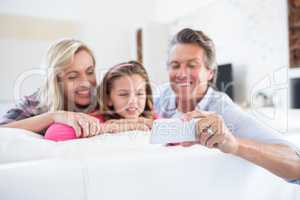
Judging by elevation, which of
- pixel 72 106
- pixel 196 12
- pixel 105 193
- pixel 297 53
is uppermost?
pixel 196 12

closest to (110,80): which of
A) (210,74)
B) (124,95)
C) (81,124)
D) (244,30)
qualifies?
(124,95)

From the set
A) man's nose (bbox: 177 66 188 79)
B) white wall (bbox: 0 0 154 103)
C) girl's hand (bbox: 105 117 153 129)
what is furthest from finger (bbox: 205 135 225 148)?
white wall (bbox: 0 0 154 103)

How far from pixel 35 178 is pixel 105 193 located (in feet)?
0.33

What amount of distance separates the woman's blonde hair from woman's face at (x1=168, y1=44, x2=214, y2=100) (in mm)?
208

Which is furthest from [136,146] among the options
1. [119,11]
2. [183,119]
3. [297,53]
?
[297,53]

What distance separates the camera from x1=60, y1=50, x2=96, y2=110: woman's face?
2.17 feet

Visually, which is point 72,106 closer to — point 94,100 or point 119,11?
point 94,100

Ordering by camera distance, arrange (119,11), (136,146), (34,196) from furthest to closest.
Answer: (119,11) → (136,146) → (34,196)

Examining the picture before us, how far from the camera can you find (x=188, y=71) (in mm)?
709

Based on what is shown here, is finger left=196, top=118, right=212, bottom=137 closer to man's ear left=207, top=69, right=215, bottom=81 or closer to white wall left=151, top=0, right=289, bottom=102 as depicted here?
man's ear left=207, top=69, right=215, bottom=81

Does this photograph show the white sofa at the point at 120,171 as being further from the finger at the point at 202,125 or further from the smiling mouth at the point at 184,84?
the smiling mouth at the point at 184,84

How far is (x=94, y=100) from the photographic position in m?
0.69

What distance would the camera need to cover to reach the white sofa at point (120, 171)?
385mm

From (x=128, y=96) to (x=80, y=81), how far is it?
118 millimetres
